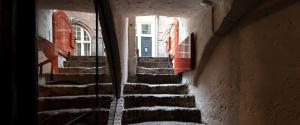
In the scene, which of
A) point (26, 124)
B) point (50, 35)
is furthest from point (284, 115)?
point (26, 124)

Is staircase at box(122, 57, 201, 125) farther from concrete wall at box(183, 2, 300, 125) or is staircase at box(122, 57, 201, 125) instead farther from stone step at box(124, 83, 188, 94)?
concrete wall at box(183, 2, 300, 125)

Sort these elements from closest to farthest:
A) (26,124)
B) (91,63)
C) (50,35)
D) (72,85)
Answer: (26,124) < (50,35) < (72,85) < (91,63)

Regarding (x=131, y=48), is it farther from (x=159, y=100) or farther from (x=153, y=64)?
(x=159, y=100)

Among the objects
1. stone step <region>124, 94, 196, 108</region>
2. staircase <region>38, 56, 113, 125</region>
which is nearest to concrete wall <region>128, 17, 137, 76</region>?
stone step <region>124, 94, 196, 108</region>

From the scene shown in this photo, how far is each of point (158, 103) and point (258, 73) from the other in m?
1.86

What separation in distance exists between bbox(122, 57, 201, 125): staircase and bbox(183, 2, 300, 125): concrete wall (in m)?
0.39

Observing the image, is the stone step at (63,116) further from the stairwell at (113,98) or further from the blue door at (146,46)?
the blue door at (146,46)

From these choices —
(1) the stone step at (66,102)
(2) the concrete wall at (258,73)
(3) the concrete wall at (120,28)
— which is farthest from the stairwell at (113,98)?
(2) the concrete wall at (258,73)

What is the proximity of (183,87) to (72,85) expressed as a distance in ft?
9.55

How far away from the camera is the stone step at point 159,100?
141 inches

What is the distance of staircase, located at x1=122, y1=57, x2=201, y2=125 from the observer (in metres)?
3.26

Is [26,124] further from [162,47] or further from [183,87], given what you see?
[162,47]

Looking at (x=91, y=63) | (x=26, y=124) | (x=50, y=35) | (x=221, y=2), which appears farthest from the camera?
(x=221, y=2)

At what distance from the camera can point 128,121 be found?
10.5 feet
